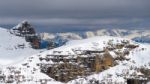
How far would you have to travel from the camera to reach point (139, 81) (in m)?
55.1

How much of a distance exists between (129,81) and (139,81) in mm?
1056

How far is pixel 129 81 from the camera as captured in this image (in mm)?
54938
